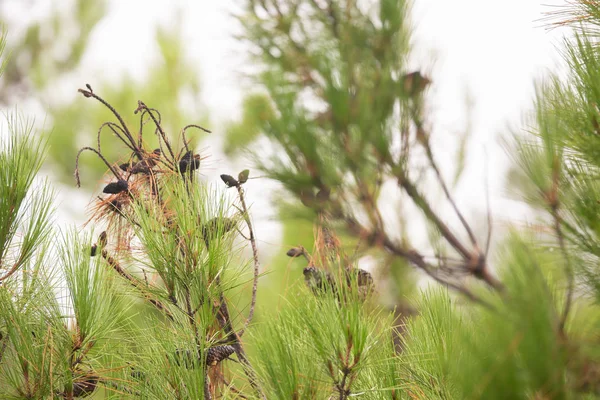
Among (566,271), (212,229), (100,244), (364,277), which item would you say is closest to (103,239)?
(100,244)

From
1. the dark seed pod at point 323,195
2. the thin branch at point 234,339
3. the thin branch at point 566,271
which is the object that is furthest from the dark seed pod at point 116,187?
the dark seed pod at point 323,195

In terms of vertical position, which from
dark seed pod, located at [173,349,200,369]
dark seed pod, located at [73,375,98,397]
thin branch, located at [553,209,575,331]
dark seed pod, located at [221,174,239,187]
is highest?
dark seed pod, located at [221,174,239,187]

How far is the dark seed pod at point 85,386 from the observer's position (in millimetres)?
538

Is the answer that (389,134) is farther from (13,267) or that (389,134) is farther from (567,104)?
(13,267)

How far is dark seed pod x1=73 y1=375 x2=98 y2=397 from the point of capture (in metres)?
0.54

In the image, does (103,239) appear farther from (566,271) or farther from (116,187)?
(566,271)

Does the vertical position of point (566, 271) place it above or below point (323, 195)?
below

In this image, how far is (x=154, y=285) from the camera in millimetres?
500

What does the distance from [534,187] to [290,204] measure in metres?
0.48

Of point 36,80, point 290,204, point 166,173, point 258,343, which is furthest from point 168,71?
point 258,343

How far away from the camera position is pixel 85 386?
1.78 ft

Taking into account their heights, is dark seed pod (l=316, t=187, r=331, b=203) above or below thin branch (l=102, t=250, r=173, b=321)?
above

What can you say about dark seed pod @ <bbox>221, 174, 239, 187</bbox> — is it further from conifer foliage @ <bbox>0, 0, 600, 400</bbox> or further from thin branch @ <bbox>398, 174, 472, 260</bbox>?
thin branch @ <bbox>398, 174, 472, 260</bbox>

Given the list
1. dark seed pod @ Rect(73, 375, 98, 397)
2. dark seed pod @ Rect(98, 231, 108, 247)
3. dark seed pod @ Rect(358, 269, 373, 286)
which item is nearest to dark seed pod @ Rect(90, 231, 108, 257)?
dark seed pod @ Rect(98, 231, 108, 247)
